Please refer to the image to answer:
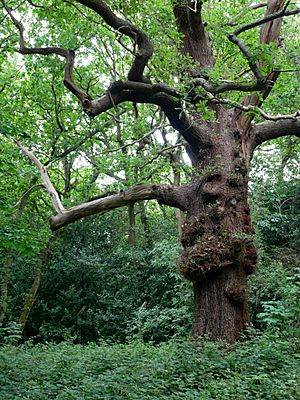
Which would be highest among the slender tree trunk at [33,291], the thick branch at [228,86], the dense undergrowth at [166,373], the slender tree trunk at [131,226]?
the slender tree trunk at [131,226]

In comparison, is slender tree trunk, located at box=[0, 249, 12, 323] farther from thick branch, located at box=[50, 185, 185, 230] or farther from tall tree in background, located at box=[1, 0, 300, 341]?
thick branch, located at box=[50, 185, 185, 230]

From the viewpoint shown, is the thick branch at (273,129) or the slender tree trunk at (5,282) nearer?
the thick branch at (273,129)

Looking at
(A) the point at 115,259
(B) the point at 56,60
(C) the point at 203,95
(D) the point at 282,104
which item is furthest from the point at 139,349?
(B) the point at 56,60

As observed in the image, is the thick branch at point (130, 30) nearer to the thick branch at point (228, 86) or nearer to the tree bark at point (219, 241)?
the thick branch at point (228, 86)

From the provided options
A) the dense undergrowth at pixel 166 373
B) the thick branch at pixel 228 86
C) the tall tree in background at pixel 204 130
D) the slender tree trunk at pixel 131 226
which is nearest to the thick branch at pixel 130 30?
the tall tree in background at pixel 204 130

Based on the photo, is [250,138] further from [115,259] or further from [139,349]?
[115,259]

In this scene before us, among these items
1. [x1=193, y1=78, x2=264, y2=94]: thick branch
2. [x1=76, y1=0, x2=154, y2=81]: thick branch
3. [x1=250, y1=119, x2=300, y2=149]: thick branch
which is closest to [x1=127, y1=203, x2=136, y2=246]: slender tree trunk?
[x1=250, y1=119, x2=300, y2=149]: thick branch

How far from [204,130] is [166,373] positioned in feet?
14.9

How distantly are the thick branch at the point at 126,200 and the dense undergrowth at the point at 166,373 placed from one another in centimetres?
232

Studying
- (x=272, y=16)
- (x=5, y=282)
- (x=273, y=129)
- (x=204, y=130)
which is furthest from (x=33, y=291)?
(x=272, y=16)

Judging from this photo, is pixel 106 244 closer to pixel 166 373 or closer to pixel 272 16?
pixel 166 373

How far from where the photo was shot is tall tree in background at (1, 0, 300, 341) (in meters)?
6.93

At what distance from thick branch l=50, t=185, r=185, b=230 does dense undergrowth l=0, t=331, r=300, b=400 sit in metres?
Result: 2.32

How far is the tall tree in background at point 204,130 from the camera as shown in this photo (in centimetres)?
693
